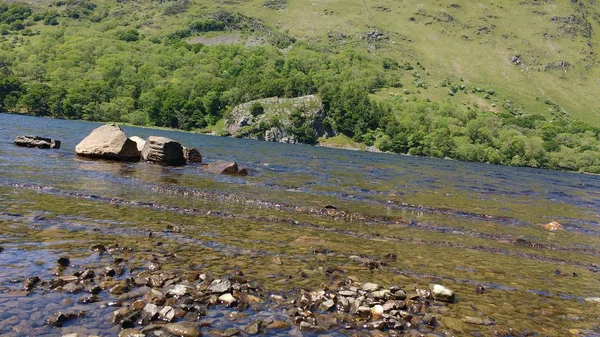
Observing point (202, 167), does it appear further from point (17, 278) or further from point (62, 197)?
point (17, 278)

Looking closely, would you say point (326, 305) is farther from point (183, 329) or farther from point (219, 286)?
point (183, 329)

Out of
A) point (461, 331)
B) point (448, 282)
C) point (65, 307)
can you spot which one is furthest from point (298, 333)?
point (448, 282)

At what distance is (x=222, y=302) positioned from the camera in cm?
862

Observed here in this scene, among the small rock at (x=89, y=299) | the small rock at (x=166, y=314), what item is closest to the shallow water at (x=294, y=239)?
the small rock at (x=89, y=299)

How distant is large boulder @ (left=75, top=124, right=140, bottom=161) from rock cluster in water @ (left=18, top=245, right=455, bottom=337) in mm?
26461

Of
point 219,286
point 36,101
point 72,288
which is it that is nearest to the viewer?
point 72,288

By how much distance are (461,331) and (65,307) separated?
757 centimetres

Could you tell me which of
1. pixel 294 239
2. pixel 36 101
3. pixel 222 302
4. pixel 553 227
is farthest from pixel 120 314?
pixel 36 101

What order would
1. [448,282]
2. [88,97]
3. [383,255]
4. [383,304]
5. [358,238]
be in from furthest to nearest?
[88,97]
[358,238]
[383,255]
[448,282]
[383,304]

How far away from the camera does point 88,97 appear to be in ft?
606

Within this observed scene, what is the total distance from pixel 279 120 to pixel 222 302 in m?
168

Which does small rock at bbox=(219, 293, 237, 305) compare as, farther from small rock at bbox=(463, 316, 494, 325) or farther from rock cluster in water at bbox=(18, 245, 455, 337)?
small rock at bbox=(463, 316, 494, 325)

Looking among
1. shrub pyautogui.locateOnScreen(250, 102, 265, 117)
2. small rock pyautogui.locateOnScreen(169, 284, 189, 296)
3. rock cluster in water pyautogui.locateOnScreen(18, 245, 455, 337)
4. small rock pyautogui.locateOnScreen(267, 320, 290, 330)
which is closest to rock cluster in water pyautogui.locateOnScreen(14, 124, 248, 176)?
rock cluster in water pyautogui.locateOnScreen(18, 245, 455, 337)

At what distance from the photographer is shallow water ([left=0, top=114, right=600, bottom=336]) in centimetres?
971
